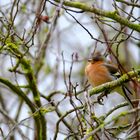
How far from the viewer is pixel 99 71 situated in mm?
6109

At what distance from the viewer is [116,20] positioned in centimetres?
456

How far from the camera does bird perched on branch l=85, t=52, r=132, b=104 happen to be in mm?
5902

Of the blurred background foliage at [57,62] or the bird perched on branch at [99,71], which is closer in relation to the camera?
the blurred background foliage at [57,62]

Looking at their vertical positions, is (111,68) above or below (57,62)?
below

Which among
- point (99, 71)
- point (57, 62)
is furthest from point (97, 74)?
point (57, 62)

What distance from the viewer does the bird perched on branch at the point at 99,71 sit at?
5902 millimetres

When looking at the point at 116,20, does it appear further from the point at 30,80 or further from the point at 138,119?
the point at 30,80

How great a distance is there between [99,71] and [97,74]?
95 mm

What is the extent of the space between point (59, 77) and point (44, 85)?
74 centimetres

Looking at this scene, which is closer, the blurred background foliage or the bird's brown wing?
the blurred background foliage

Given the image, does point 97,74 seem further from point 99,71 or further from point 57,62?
point 57,62

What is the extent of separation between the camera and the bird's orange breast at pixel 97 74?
592 centimetres

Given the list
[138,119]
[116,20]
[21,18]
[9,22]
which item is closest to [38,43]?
[21,18]

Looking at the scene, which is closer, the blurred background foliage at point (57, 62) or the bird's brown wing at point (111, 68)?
the blurred background foliage at point (57, 62)
